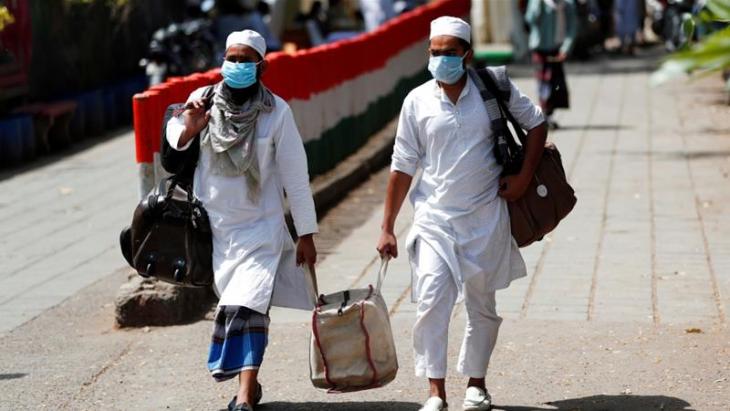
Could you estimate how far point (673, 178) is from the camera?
13211 millimetres

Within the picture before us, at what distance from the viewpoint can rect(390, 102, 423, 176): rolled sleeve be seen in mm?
6199

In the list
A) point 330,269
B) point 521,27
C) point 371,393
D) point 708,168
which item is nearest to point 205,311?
point 330,269

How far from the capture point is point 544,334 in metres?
7.69

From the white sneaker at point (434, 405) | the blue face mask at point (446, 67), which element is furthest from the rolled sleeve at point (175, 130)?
the white sneaker at point (434, 405)

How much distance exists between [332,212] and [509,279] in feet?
19.6

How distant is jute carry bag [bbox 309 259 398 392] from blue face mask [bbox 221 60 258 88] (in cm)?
99

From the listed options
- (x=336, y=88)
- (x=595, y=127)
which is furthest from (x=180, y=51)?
(x=336, y=88)

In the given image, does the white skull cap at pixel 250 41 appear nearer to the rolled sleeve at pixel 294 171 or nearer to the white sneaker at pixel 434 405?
the rolled sleeve at pixel 294 171

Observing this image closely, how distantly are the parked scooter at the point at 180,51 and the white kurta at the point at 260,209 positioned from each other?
12045 mm

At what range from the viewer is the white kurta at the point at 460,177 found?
6.11 meters

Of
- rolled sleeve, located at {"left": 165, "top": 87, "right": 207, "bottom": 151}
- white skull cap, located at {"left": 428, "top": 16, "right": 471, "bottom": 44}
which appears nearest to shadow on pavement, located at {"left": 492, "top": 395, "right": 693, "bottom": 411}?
white skull cap, located at {"left": 428, "top": 16, "right": 471, "bottom": 44}

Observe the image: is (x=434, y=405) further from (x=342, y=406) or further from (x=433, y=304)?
(x=342, y=406)

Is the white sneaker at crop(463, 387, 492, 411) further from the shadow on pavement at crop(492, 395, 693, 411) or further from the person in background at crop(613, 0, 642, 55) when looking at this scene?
the person in background at crop(613, 0, 642, 55)

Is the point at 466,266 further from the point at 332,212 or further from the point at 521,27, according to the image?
the point at 521,27
